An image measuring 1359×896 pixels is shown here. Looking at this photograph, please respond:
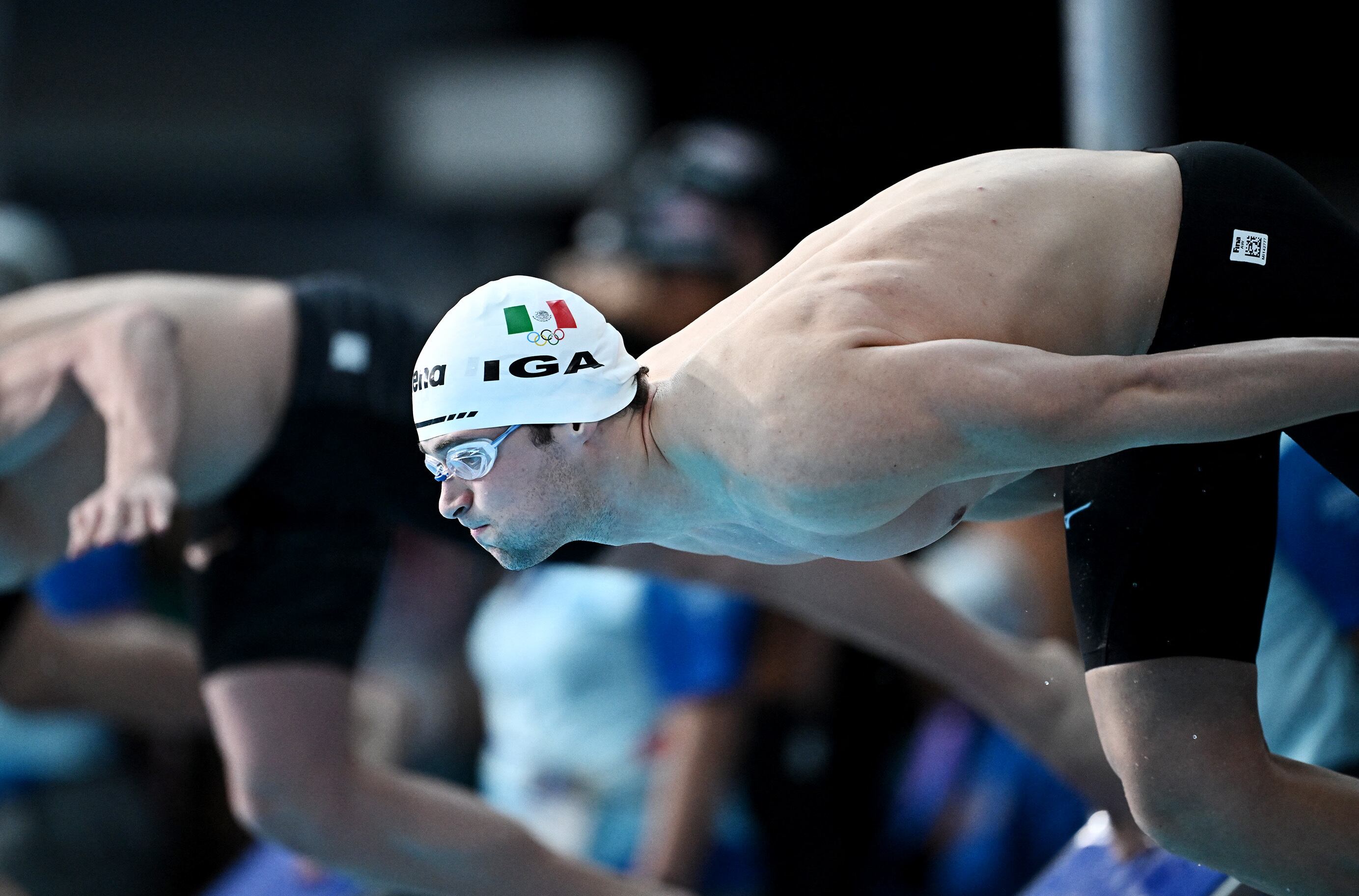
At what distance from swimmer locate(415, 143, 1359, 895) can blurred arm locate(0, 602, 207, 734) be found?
355 centimetres

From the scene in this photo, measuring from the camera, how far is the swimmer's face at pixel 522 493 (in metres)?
2.80

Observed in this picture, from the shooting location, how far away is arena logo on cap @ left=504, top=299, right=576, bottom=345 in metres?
2.80

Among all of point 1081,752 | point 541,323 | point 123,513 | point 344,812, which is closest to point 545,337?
point 541,323

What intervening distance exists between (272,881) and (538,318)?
3264mm

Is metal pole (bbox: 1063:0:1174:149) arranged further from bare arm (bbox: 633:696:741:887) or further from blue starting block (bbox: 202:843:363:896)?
blue starting block (bbox: 202:843:363:896)

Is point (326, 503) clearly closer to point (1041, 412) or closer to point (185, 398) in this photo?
point (185, 398)

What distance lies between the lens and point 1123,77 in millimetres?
4137

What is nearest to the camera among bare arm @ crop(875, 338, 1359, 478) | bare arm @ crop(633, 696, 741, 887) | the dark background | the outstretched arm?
bare arm @ crop(875, 338, 1359, 478)

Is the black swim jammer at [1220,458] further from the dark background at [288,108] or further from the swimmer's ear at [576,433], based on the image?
the dark background at [288,108]

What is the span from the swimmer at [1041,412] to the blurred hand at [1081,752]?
2.53 feet

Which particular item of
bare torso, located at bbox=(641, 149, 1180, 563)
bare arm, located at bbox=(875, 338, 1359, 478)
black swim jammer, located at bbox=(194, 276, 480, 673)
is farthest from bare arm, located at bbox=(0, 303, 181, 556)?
bare arm, located at bbox=(875, 338, 1359, 478)

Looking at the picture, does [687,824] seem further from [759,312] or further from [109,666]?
[759,312]

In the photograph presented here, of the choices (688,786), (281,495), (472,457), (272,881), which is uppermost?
(472,457)

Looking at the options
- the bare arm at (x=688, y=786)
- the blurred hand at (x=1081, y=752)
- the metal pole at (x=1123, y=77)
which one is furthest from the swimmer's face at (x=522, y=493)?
the bare arm at (x=688, y=786)
